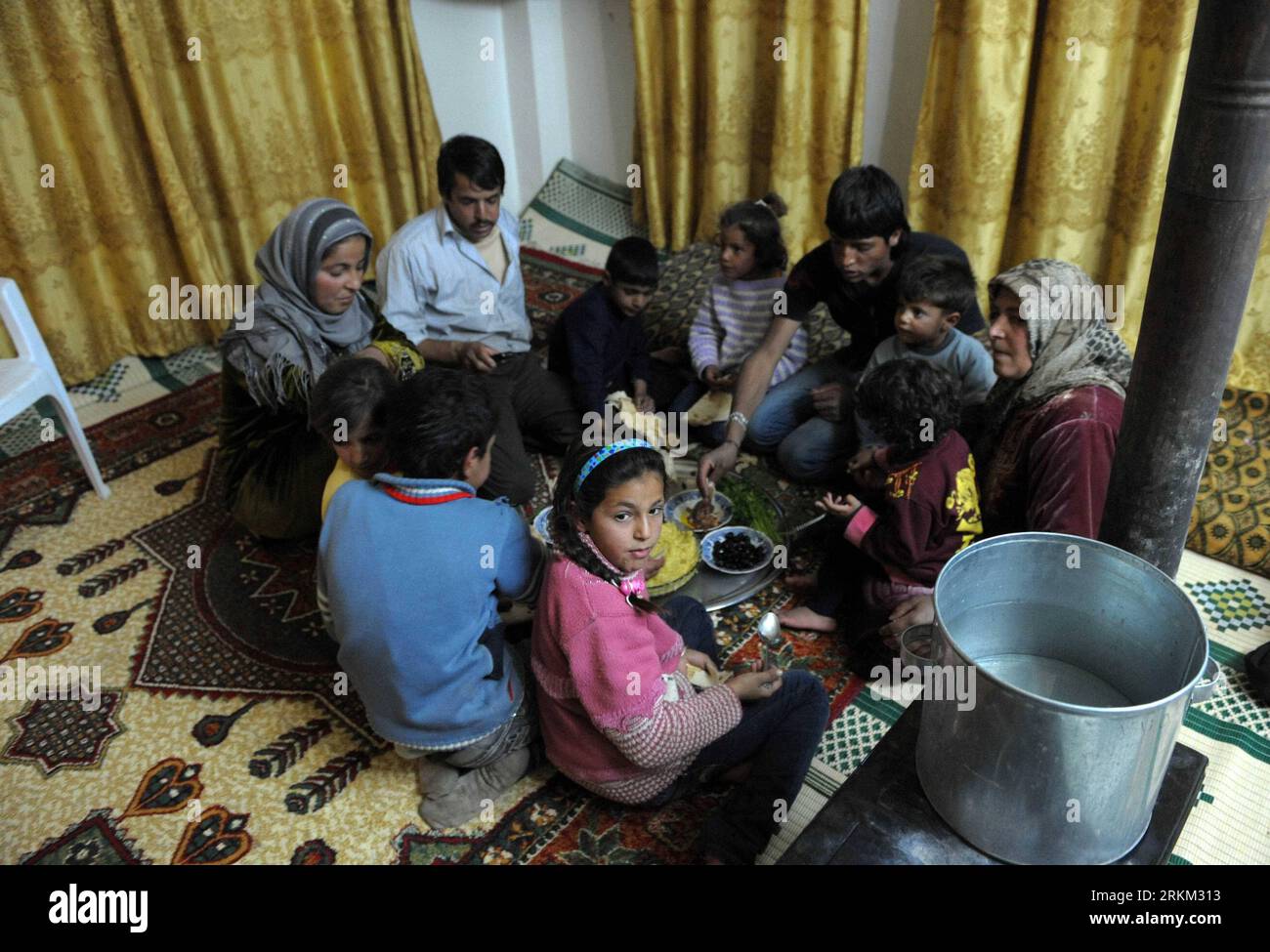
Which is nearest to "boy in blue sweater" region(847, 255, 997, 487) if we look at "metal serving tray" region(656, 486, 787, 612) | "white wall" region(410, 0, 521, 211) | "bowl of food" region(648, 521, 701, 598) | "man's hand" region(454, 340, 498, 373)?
"metal serving tray" region(656, 486, 787, 612)

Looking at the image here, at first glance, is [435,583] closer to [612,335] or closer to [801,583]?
[801,583]

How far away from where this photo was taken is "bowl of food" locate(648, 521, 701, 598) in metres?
2.38

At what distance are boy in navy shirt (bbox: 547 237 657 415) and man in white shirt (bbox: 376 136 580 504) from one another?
0.12m

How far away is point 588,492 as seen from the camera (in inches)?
69.6

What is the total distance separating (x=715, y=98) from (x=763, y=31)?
0.32m

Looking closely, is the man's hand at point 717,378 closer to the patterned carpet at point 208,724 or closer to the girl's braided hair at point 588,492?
the patterned carpet at point 208,724

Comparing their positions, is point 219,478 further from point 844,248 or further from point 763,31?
point 763,31

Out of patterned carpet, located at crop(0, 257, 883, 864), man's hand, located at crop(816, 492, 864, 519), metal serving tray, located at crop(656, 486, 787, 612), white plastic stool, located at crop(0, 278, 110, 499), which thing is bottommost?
patterned carpet, located at crop(0, 257, 883, 864)

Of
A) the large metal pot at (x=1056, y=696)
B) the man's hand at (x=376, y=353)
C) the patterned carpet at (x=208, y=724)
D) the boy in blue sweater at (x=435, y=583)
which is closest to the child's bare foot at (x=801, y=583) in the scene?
the patterned carpet at (x=208, y=724)

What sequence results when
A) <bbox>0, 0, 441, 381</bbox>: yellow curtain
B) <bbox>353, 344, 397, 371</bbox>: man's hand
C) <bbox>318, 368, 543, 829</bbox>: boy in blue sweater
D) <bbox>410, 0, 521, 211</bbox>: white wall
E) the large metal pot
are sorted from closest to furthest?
the large metal pot
<bbox>318, 368, 543, 829</bbox>: boy in blue sweater
<bbox>353, 344, 397, 371</bbox>: man's hand
<bbox>0, 0, 441, 381</bbox>: yellow curtain
<bbox>410, 0, 521, 211</bbox>: white wall

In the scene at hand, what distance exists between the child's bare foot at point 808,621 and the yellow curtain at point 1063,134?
1.66 meters

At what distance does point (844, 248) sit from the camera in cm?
282

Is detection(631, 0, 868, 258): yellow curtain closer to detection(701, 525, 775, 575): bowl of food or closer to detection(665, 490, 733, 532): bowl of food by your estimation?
detection(665, 490, 733, 532): bowl of food
